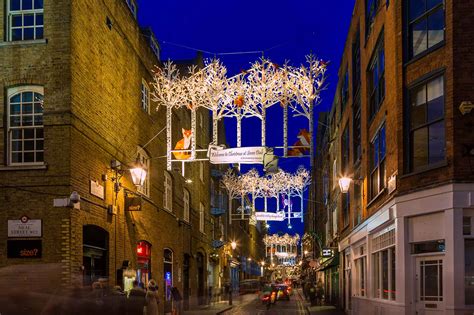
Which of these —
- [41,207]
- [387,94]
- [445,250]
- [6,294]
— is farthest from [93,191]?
[445,250]

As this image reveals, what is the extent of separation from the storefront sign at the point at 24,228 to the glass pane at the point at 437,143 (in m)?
10.3

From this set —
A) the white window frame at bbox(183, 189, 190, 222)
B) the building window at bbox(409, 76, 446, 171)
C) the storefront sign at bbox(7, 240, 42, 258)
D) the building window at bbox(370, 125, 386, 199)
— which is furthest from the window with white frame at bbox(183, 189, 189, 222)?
the building window at bbox(409, 76, 446, 171)

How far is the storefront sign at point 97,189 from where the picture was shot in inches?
738

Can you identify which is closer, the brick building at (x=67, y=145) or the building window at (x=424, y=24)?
the building window at (x=424, y=24)

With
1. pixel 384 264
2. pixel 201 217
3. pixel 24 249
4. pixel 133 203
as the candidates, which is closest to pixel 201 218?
pixel 201 217

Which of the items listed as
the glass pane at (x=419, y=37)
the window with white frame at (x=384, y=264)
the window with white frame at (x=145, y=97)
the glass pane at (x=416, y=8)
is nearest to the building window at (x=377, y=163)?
the window with white frame at (x=384, y=264)

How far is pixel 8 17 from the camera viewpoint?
17750mm

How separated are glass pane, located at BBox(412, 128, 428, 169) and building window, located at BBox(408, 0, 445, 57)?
77.3 inches

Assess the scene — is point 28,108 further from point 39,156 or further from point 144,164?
point 144,164

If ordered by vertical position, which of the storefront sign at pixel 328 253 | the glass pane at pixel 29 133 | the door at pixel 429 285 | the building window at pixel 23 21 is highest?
the building window at pixel 23 21

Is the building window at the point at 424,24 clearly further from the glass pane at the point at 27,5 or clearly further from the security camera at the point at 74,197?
the glass pane at the point at 27,5

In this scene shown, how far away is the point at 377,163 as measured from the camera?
1944cm

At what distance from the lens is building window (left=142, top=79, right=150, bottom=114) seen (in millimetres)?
25913

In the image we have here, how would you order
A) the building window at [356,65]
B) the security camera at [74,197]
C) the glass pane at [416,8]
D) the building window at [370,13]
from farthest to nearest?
the building window at [356,65] < the building window at [370,13] < the security camera at [74,197] < the glass pane at [416,8]
